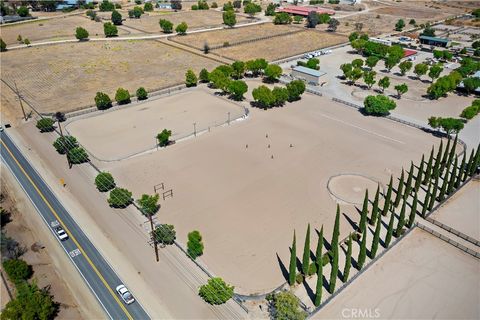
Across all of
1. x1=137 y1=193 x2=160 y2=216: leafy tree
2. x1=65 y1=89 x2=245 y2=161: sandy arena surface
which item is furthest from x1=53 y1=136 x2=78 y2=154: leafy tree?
x1=137 y1=193 x2=160 y2=216: leafy tree

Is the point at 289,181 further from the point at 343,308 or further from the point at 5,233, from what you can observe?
the point at 5,233

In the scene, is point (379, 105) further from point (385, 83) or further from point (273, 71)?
point (273, 71)

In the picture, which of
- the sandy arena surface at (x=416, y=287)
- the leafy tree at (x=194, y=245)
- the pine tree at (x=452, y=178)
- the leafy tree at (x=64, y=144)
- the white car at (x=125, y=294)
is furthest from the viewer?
the leafy tree at (x=64, y=144)

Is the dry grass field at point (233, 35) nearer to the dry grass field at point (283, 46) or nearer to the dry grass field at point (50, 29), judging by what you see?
the dry grass field at point (283, 46)

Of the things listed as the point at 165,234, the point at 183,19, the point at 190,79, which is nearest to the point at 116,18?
the point at 183,19

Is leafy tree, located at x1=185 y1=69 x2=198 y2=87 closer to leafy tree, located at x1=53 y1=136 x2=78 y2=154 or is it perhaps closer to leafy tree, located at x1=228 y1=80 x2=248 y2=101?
leafy tree, located at x1=228 y1=80 x2=248 y2=101

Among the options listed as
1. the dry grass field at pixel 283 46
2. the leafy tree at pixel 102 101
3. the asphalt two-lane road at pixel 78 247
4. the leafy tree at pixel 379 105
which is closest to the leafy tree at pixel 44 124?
the asphalt two-lane road at pixel 78 247

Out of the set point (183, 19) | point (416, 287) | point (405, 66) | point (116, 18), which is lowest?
point (416, 287)
